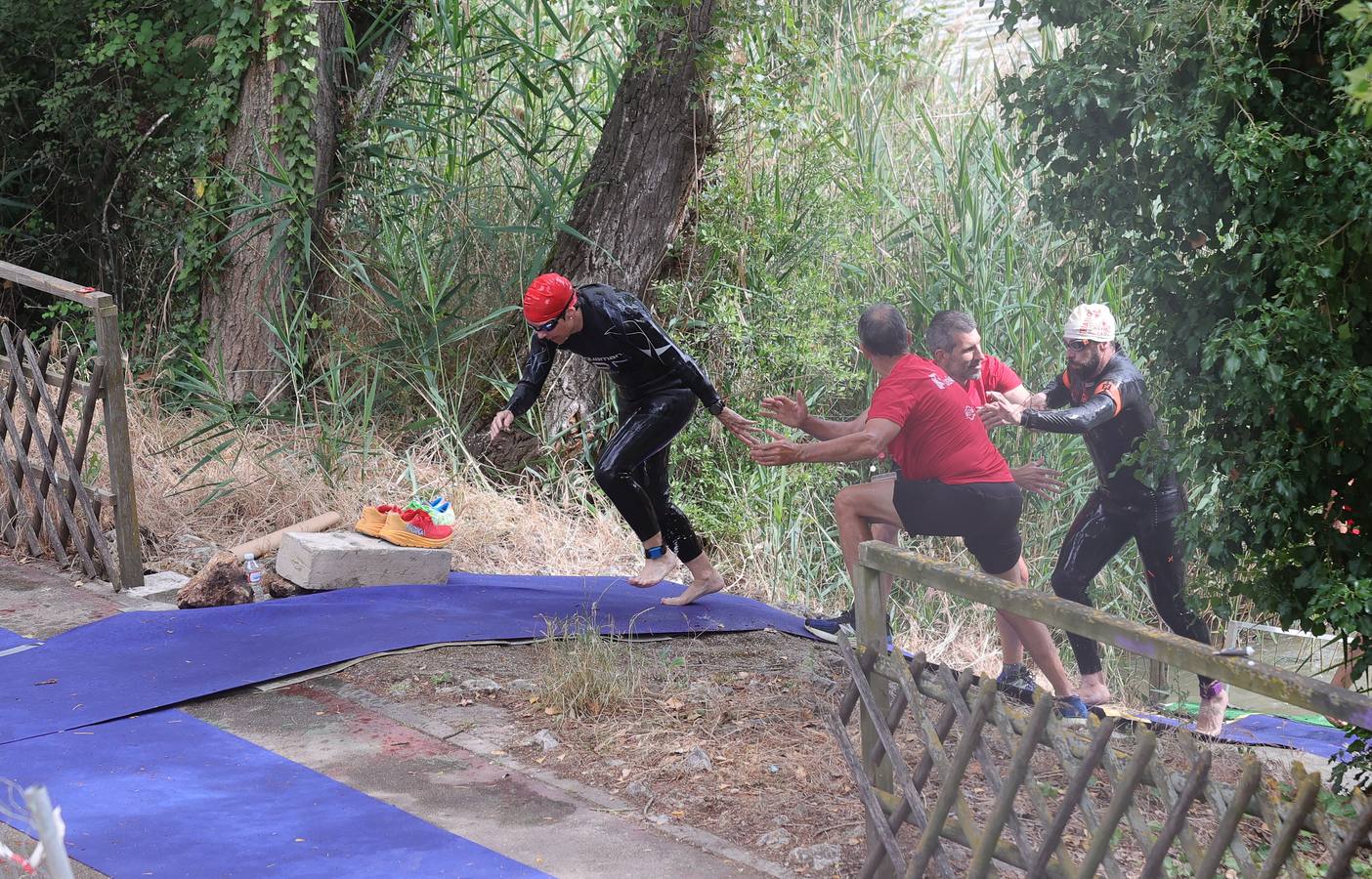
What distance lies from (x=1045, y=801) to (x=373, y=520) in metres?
4.53

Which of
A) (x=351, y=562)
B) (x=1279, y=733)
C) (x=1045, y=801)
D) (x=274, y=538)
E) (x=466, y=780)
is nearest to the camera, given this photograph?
(x=1045, y=801)

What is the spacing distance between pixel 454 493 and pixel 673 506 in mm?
1865

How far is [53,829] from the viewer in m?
1.80

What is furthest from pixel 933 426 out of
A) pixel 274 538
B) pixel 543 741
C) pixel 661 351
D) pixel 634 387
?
pixel 274 538

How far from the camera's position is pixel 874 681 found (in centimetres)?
356

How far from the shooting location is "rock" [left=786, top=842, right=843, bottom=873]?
395 centimetres

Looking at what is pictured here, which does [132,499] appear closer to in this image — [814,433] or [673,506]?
[673,506]

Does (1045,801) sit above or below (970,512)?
below

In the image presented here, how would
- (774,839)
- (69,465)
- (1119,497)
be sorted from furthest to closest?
(69,465) < (1119,497) < (774,839)

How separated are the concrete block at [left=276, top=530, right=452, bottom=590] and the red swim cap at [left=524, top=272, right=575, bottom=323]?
57.1 inches

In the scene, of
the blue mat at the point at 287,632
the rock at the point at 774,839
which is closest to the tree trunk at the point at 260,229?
the blue mat at the point at 287,632

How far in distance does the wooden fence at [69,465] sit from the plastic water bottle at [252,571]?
1.74 ft

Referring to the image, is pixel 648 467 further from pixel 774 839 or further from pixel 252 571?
pixel 774 839

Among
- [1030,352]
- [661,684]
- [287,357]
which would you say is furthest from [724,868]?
[287,357]
